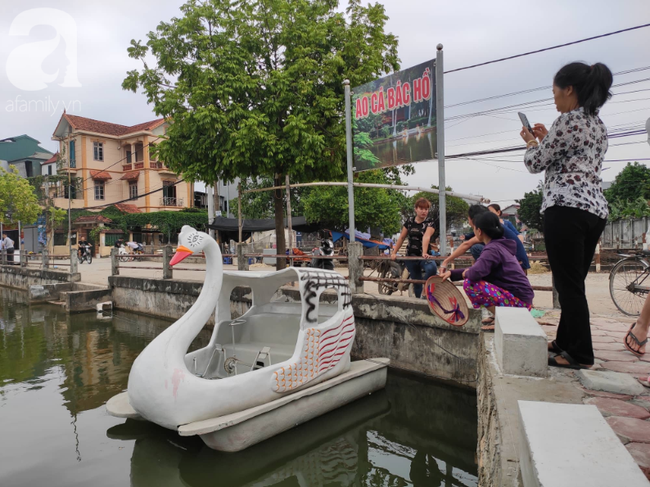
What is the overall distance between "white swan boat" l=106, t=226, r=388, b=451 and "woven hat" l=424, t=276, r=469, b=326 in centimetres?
111

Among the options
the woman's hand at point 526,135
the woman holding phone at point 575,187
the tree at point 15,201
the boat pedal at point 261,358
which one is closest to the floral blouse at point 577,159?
the woman holding phone at point 575,187

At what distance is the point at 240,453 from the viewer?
414 centimetres

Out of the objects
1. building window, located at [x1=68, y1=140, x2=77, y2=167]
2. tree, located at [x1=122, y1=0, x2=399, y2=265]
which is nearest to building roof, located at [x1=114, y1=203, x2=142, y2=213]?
building window, located at [x1=68, y1=140, x2=77, y2=167]

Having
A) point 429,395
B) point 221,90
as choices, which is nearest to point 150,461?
point 429,395

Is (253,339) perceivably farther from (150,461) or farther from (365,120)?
(365,120)

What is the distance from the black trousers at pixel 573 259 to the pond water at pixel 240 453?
1.70 meters

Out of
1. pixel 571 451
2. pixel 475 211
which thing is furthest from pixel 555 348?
pixel 571 451

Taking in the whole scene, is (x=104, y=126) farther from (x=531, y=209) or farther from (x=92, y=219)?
(x=531, y=209)

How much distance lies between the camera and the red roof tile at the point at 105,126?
3291cm

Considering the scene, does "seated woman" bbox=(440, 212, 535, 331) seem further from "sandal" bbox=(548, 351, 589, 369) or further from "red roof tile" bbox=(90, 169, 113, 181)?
"red roof tile" bbox=(90, 169, 113, 181)

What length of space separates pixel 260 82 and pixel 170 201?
2806 centimetres

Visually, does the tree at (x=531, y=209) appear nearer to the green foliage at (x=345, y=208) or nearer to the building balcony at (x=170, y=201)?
the green foliage at (x=345, y=208)

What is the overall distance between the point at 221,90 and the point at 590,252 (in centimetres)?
729

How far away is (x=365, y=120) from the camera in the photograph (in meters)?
7.54
